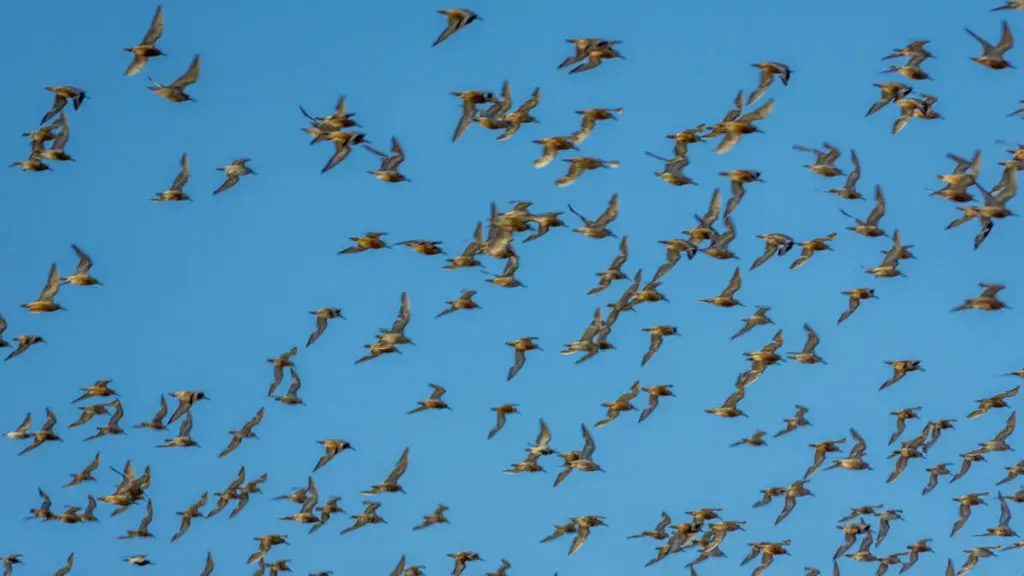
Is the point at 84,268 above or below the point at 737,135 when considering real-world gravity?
below

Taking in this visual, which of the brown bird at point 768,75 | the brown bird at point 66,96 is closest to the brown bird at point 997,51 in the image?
the brown bird at point 768,75

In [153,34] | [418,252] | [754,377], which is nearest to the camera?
[153,34]

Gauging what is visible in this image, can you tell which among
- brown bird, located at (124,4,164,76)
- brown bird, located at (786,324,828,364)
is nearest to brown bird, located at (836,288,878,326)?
brown bird, located at (786,324,828,364)

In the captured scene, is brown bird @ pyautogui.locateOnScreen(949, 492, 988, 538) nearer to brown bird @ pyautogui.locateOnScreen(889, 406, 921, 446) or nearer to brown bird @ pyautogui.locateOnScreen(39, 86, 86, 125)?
brown bird @ pyautogui.locateOnScreen(889, 406, 921, 446)

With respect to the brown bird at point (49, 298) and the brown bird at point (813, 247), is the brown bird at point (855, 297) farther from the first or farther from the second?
the brown bird at point (49, 298)

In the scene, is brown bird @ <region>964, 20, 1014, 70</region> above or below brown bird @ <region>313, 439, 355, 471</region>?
above

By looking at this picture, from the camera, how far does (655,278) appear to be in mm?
59688

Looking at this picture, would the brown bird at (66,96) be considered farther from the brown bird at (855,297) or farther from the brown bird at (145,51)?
the brown bird at (855,297)

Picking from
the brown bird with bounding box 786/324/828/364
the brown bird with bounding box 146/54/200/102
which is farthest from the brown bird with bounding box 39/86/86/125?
the brown bird with bounding box 786/324/828/364

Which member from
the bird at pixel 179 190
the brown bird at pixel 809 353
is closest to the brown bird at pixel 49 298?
the bird at pixel 179 190

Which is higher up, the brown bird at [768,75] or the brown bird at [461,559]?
the brown bird at [768,75]

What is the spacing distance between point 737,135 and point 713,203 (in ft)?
16.5

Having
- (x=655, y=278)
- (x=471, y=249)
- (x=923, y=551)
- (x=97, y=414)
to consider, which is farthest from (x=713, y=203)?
(x=97, y=414)

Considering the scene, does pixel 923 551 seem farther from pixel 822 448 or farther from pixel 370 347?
pixel 370 347
